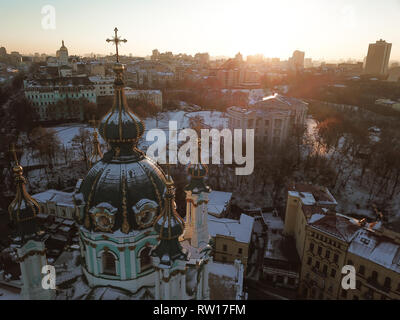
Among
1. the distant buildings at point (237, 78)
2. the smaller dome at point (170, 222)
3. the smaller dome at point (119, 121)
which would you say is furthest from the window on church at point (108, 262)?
the distant buildings at point (237, 78)

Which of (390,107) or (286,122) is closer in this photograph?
(286,122)

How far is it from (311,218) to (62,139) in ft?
146

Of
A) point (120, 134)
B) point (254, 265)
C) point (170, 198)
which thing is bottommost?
point (254, 265)

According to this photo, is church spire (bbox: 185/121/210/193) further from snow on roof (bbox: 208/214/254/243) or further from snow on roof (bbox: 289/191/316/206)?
snow on roof (bbox: 289/191/316/206)

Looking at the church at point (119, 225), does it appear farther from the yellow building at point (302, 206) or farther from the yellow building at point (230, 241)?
the yellow building at point (302, 206)

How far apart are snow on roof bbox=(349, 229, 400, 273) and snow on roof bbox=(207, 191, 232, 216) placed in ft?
37.7

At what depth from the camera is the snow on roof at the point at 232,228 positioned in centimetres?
2367

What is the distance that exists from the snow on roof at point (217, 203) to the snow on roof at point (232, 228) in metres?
1.56

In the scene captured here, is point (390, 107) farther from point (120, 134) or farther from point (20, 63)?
point (20, 63)

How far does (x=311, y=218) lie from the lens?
22.2 m

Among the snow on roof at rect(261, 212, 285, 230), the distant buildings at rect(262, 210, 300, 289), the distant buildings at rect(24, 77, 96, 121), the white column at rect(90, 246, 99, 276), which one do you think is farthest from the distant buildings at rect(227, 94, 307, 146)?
the white column at rect(90, 246, 99, 276)

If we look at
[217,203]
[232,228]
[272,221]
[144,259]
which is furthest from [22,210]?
[272,221]

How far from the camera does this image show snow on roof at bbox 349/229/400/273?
1809 centimetres
